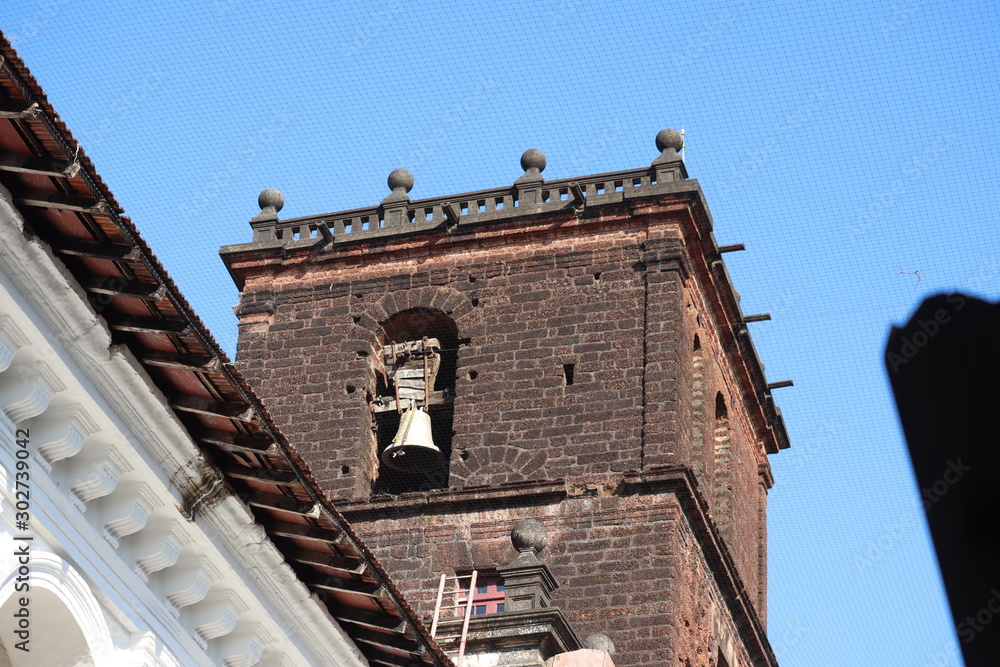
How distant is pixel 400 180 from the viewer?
2544 cm

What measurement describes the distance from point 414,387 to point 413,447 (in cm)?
141

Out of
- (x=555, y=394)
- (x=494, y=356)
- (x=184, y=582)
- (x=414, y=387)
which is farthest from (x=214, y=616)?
(x=414, y=387)

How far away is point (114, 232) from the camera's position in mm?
7879

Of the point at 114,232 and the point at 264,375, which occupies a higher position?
the point at 264,375

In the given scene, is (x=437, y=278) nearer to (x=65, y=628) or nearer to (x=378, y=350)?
(x=378, y=350)

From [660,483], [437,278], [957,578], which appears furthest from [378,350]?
[957,578]

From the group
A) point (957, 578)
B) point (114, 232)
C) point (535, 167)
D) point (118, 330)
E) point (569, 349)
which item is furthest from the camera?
point (535, 167)

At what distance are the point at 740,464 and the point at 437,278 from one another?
6328 mm

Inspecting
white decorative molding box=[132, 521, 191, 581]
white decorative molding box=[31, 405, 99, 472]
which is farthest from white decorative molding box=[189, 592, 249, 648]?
white decorative molding box=[31, 405, 99, 472]

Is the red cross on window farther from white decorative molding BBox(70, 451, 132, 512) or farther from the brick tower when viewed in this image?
white decorative molding BBox(70, 451, 132, 512)

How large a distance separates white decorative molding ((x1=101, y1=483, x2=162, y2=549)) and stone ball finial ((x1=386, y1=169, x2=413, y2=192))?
663 inches

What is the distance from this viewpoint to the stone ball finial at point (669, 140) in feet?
79.3

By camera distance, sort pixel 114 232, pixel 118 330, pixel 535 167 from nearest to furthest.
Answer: pixel 114 232 < pixel 118 330 < pixel 535 167

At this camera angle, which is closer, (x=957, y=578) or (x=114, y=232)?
(x=957, y=578)
